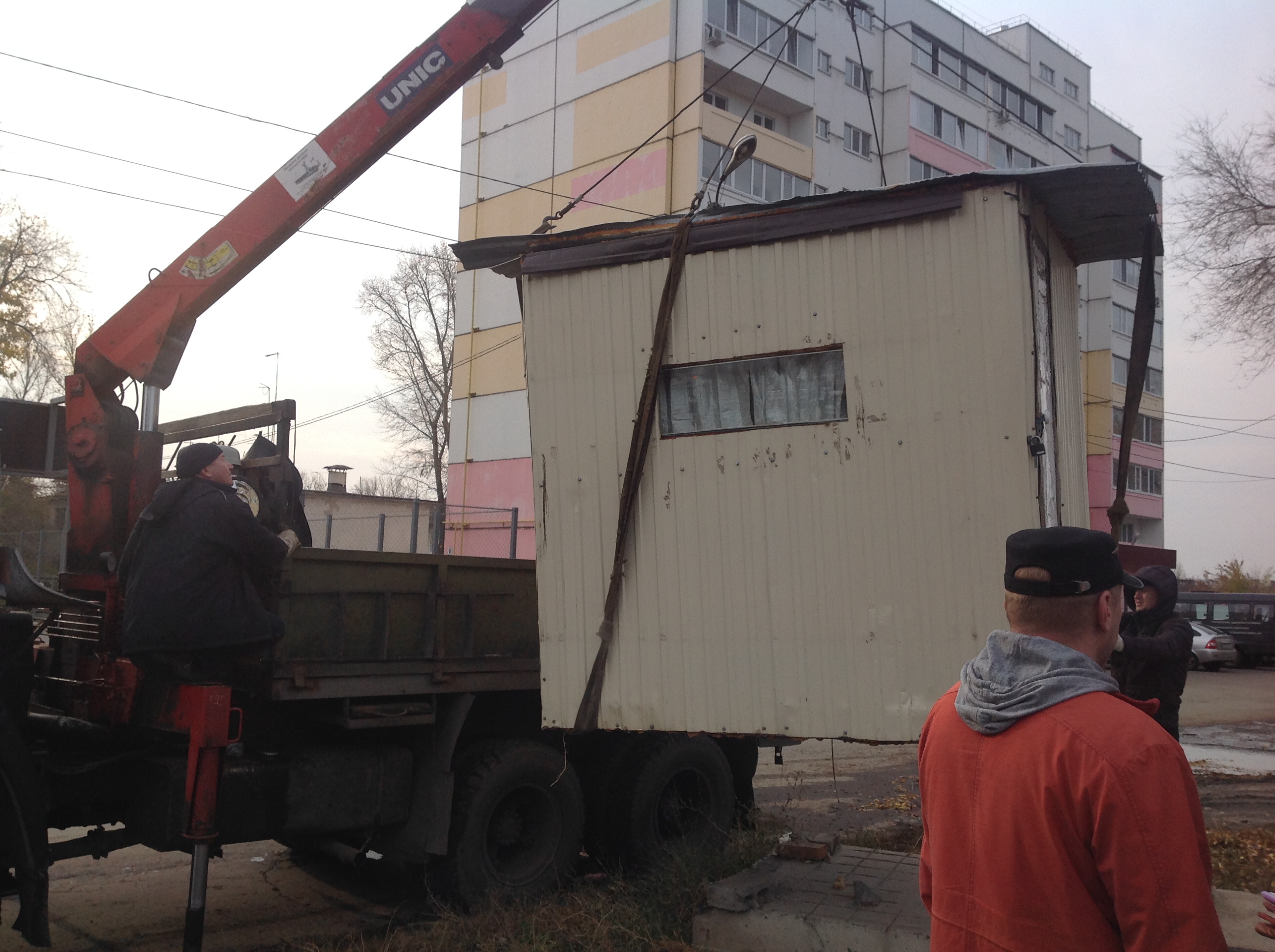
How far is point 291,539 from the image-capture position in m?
5.63

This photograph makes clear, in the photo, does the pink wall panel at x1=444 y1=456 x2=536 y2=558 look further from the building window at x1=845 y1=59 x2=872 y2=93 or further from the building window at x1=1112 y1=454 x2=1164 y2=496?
the building window at x1=1112 y1=454 x2=1164 y2=496

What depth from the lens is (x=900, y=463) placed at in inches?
178

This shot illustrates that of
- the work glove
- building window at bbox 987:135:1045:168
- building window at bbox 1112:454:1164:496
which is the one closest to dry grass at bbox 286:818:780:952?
the work glove

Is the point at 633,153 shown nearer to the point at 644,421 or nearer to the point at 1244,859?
the point at 644,421

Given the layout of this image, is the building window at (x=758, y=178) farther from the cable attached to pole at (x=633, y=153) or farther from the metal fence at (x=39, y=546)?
the metal fence at (x=39, y=546)

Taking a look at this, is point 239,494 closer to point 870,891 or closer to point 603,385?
point 603,385

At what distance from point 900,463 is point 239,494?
12.2 feet

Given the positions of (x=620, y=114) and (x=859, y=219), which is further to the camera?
(x=620, y=114)

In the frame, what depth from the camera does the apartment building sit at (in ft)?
98.9

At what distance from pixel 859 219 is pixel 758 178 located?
1125 inches

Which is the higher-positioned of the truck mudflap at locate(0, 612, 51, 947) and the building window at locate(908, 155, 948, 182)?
the building window at locate(908, 155, 948, 182)

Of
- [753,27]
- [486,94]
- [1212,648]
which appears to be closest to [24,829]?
[1212,648]

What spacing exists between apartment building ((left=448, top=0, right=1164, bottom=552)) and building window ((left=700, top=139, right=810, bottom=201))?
6cm

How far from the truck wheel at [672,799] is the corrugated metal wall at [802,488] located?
151cm
